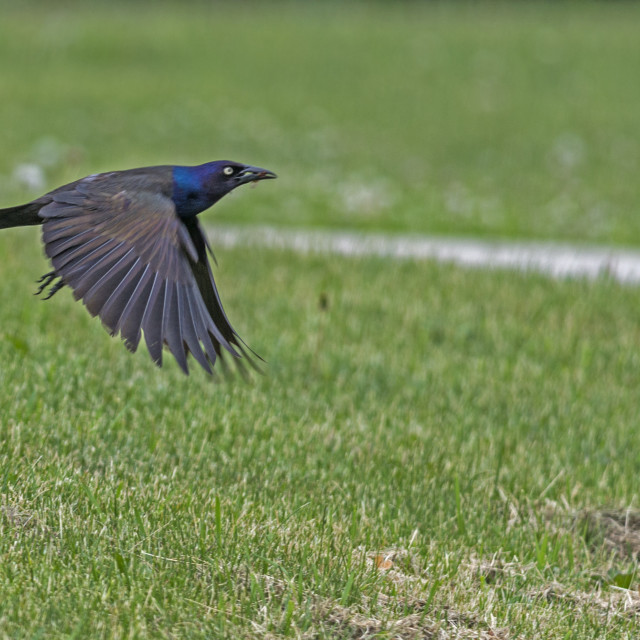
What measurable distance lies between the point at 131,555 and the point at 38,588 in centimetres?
31

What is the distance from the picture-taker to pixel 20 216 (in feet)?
13.3

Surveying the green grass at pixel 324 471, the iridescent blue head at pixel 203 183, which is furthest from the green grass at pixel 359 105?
the iridescent blue head at pixel 203 183

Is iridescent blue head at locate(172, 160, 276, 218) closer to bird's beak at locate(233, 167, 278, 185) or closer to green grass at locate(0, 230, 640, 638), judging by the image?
bird's beak at locate(233, 167, 278, 185)

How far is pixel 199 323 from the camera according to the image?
327 cm

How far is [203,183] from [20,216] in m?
0.72

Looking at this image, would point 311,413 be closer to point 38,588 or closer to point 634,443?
point 634,443

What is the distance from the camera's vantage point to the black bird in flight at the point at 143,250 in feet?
10.5

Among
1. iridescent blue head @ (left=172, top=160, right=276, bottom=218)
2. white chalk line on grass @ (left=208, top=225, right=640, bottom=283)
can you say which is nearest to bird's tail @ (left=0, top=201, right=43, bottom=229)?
iridescent blue head @ (left=172, top=160, right=276, bottom=218)

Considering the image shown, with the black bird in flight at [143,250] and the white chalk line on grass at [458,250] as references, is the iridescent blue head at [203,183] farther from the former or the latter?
the white chalk line on grass at [458,250]

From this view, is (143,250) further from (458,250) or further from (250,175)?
(458,250)

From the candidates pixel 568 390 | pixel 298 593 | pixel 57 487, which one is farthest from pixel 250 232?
pixel 298 593

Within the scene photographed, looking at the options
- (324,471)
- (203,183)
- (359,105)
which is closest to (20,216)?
(203,183)

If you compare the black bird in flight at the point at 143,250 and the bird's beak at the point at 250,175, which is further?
the bird's beak at the point at 250,175

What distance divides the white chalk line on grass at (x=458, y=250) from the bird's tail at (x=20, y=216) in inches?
160
